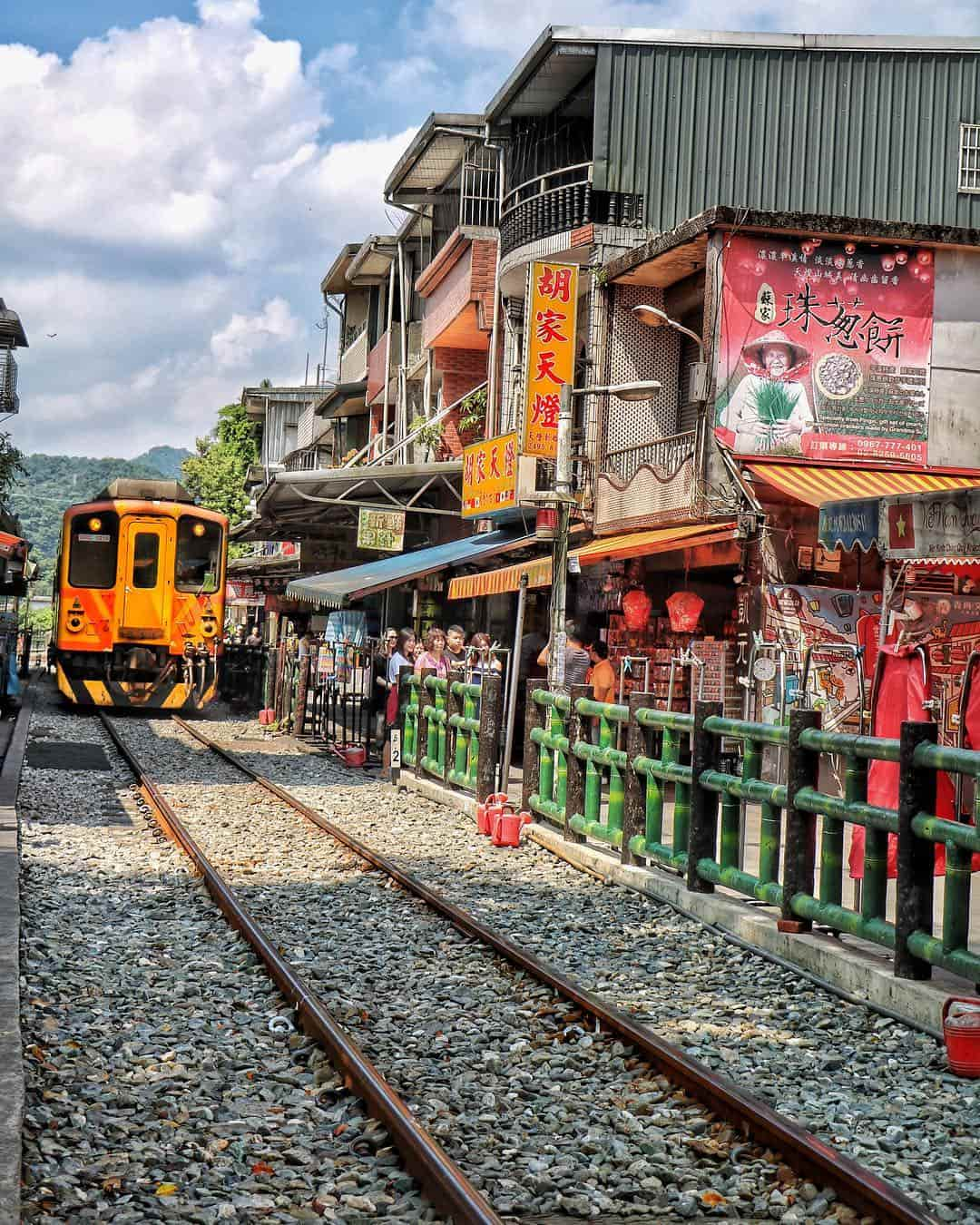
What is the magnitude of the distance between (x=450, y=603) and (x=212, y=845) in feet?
53.0

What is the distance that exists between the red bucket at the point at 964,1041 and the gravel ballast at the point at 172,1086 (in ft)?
6.93

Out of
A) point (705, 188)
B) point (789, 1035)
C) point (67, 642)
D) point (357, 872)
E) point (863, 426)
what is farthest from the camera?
point (67, 642)

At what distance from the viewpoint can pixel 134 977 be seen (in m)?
6.87

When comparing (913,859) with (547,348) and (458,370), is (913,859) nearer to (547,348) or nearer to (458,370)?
(547,348)

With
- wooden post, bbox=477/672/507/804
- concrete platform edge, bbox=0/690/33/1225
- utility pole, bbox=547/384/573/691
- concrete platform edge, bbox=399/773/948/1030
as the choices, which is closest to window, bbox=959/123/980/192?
utility pole, bbox=547/384/573/691

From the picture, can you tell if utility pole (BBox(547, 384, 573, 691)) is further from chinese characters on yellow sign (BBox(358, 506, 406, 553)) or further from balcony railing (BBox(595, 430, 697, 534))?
chinese characters on yellow sign (BBox(358, 506, 406, 553))

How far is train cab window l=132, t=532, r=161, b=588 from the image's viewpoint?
2333 cm

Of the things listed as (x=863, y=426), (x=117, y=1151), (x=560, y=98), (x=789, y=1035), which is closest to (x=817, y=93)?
(x=560, y=98)

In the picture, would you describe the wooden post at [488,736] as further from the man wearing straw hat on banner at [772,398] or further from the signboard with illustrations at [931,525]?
the man wearing straw hat on banner at [772,398]

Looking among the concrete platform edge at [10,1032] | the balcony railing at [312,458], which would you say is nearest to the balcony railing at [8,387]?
the balcony railing at [312,458]

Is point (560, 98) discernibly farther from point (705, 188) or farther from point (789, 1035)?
point (789, 1035)

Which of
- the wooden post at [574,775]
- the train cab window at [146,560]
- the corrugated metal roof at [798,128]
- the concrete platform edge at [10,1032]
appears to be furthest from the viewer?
the train cab window at [146,560]

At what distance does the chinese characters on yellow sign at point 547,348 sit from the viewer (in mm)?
16703

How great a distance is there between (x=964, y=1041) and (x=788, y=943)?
189 centimetres
